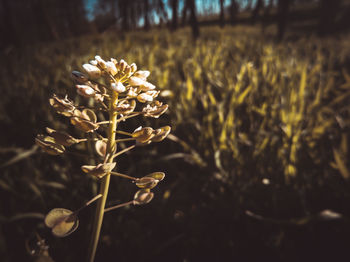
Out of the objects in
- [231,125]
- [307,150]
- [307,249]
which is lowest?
[307,249]

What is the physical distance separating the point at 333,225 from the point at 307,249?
0.53 feet

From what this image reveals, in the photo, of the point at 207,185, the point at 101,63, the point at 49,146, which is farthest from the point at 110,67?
the point at 207,185

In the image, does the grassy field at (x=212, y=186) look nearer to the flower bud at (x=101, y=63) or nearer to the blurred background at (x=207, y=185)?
the blurred background at (x=207, y=185)

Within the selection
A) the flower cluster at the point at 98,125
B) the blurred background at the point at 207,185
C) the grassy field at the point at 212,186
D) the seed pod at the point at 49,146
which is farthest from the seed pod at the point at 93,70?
the grassy field at the point at 212,186

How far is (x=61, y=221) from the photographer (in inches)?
12.5

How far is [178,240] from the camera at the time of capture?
849 millimetres

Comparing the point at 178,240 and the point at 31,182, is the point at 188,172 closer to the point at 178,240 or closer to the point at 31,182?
the point at 178,240

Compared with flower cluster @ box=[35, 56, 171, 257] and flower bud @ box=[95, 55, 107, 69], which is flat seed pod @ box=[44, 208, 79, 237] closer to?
flower cluster @ box=[35, 56, 171, 257]

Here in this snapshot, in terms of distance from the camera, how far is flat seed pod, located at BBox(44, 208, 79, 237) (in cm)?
30

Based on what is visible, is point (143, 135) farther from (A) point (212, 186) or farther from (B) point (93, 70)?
(A) point (212, 186)

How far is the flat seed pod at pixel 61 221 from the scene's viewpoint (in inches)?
12.0

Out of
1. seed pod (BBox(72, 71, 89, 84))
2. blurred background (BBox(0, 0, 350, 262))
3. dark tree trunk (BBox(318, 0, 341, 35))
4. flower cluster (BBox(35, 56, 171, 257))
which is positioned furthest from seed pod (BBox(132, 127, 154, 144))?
dark tree trunk (BBox(318, 0, 341, 35))

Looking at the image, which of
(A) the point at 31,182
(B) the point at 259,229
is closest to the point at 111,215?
(A) the point at 31,182

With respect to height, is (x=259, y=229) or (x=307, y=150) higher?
(x=307, y=150)
